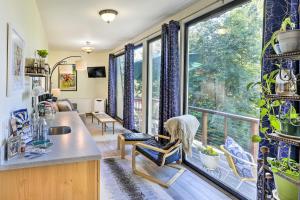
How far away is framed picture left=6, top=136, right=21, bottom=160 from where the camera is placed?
5.10ft

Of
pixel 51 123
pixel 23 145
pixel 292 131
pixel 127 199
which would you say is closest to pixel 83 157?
pixel 23 145

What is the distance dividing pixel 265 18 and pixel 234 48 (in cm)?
96

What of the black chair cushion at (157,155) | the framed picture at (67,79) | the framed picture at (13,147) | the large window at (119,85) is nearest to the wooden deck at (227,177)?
the black chair cushion at (157,155)

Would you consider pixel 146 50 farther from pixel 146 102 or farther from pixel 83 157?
pixel 83 157

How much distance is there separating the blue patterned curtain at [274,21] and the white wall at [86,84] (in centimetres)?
795

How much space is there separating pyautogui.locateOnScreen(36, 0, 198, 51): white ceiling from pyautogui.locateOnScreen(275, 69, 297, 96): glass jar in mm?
2230

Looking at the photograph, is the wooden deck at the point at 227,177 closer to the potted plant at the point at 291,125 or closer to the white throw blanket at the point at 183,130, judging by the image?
the white throw blanket at the point at 183,130

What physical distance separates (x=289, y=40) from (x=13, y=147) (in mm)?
2012

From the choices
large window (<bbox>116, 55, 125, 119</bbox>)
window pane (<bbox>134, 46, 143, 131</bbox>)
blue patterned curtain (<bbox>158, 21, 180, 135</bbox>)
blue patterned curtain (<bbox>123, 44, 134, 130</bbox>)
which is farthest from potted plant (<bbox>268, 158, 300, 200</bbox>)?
large window (<bbox>116, 55, 125, 119</bbox>)

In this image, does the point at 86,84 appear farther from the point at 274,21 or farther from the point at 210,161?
the point at 274,21

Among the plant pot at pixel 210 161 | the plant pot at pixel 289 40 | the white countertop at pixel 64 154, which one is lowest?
the plant pot at pixel 210 161

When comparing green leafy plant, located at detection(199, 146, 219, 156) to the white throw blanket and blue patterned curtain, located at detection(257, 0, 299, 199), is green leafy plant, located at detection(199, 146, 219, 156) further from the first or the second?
blue patterned curtain, located at detection(257, 0, 299, 199)

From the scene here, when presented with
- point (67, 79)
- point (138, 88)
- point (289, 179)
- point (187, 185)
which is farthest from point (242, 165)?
point (67, 79)

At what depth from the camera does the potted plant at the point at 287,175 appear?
1480 millimetres
